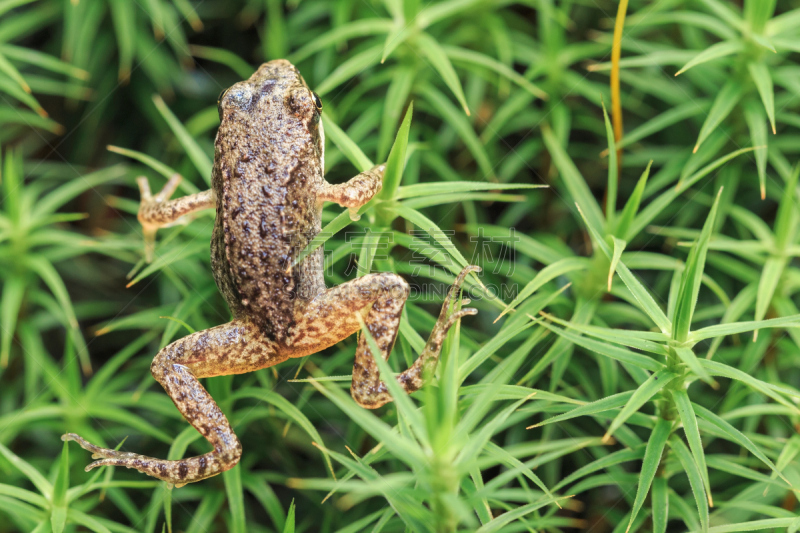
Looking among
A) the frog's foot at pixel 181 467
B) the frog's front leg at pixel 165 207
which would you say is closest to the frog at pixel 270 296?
the frog's foot at pixel 181 467

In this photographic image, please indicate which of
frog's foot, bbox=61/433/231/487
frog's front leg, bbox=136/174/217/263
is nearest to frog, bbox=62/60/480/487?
frog's foot, bbox=61/433/231/487

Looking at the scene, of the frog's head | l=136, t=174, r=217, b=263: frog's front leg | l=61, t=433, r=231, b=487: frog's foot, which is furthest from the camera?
l=136, t=174, r=217, b=263: frog's front leg

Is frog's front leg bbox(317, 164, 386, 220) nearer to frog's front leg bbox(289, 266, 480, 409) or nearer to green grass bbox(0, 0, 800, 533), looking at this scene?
green grass bbox(0, 0, 800, 533)

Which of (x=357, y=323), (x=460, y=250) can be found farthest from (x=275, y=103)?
(x=460, y=250)

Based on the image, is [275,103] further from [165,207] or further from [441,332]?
[441,332]

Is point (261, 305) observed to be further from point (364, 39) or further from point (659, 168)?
point (659, 168)

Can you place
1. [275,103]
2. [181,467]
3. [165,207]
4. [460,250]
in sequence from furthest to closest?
[460,250] → [165,207] → [275,103] → [181,467]
